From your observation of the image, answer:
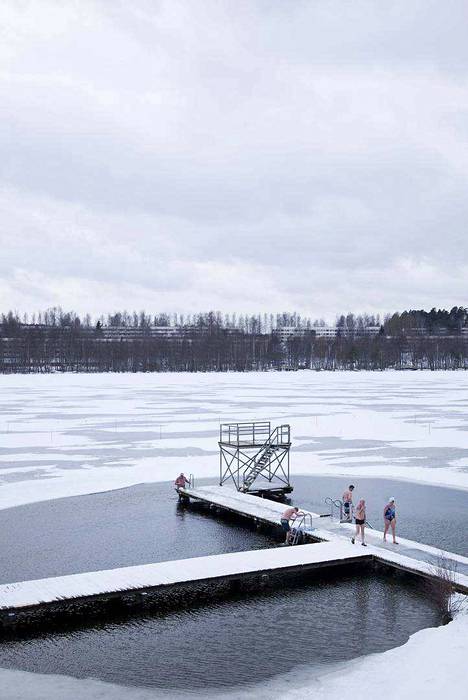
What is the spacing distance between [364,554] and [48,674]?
31.2ft

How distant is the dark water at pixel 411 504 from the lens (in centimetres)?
2325

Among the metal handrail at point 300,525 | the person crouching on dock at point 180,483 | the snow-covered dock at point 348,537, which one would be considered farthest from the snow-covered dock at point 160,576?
the person crouching on dock at point 180,483

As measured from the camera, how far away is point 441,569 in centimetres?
1820

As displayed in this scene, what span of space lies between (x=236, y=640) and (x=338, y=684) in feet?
9.20

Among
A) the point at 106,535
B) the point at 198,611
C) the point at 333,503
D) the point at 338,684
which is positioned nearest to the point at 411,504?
the point at 333,503

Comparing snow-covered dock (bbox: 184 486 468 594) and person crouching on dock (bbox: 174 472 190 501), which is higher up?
person crouching on dock (bbox: 174 472 190 501)

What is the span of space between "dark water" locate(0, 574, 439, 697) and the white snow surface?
0.46 metres

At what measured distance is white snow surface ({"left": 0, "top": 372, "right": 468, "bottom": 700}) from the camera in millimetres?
13250

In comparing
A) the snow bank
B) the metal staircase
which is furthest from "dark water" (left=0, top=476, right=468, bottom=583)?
the snow bank

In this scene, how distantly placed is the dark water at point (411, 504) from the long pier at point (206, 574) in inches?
69.8

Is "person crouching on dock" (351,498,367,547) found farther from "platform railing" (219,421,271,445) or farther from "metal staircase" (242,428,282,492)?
"platform railing" (219,421,271,445)

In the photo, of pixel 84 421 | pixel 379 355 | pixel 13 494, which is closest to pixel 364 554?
pixel 13 494

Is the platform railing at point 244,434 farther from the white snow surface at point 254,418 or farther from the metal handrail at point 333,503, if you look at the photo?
the metal handrail at point 333,503

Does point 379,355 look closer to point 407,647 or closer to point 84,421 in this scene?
point 84,421
